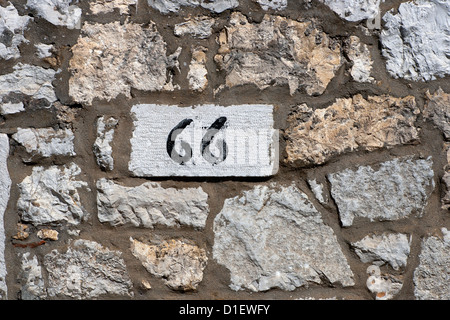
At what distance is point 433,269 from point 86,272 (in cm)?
108

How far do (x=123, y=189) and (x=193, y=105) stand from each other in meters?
0.34

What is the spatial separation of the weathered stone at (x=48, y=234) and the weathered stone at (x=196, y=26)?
0.73 m

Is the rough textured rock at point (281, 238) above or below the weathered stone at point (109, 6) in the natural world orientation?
below

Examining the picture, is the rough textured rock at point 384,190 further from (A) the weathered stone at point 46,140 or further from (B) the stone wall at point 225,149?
(A) the weathered stone at point 46,140

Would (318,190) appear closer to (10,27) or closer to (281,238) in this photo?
(281,238)

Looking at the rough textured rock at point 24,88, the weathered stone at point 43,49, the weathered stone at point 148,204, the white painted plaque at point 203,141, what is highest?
the weathered stone at point 43,49

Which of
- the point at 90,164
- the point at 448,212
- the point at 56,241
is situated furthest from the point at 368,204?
the point at 56,241

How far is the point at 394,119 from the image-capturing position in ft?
4.37

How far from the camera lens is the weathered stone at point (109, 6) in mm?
1321

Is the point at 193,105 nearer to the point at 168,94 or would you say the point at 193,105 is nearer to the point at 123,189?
the point at 168,94

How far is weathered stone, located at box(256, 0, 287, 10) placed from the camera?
1.32 metres

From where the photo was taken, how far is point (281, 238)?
4.41ft

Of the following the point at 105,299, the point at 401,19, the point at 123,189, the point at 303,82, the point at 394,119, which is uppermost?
the point at 401,19

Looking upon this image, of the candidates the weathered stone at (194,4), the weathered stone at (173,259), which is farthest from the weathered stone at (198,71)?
the weathered stone at (173,259)
